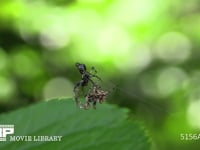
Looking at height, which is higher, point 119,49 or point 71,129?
point 119,49

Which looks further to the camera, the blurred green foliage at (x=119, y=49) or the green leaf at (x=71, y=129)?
the blurred green foliage at (x=119, y=49)

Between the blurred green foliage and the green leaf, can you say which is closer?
the green leaf

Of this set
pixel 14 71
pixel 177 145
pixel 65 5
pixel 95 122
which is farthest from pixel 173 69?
pixel 95 122

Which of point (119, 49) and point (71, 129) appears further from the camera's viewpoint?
point (119, 49)

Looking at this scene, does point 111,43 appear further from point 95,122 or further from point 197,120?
point 95,122
